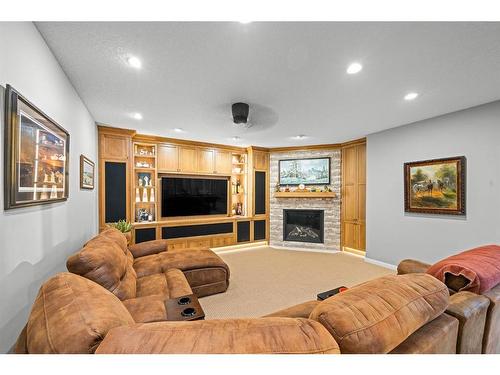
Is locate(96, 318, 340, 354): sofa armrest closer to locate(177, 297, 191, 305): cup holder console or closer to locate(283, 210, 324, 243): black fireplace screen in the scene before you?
locate(177, 297, 191, 305): cup holder console

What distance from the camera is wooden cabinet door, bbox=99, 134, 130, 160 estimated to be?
3.94 m

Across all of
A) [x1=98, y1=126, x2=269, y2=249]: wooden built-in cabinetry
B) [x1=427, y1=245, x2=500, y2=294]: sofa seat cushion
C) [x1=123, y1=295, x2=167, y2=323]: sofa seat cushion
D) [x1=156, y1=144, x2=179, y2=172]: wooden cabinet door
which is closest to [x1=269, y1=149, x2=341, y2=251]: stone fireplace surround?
[x1=98, y1=126, x2=269, y2=249]: wooden built-in cabinetry

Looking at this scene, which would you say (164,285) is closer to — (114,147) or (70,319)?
(70,319)

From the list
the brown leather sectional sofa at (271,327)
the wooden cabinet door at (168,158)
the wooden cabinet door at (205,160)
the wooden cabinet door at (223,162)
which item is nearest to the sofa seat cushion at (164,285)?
the brown leather sectional sofa at (271,327)

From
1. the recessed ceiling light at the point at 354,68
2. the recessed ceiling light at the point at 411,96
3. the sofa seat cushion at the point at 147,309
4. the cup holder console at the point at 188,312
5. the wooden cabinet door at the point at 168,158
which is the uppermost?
the recessed ceiling light at the point at 411,96

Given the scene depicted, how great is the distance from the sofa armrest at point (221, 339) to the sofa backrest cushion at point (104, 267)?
1.15 m

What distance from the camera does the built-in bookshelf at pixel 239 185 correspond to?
5.70m

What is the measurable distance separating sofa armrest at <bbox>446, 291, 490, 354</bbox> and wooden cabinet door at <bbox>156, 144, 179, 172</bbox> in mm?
4705

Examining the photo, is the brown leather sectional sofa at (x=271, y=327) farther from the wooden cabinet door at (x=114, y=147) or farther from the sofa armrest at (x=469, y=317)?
the wooden cabinet door at (x=114, y=147)

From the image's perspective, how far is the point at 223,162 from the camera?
17.8 feet

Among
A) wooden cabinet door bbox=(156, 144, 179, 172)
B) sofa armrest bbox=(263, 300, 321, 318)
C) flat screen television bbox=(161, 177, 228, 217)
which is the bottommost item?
sofa armrest bbox=(263, 300, 321, 318)

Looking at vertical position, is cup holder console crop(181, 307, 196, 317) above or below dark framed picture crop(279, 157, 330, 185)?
below

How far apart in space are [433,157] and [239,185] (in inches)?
158
